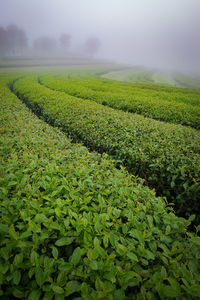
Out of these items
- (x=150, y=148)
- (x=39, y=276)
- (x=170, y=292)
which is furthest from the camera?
(x=150, y=148)

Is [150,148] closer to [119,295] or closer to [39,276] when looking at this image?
[119,295]

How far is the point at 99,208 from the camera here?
67.2 inches

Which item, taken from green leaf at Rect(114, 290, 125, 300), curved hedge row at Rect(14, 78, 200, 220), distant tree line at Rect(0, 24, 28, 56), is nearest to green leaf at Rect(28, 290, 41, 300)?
green leaf at Rect(114, 290, 125, 300)

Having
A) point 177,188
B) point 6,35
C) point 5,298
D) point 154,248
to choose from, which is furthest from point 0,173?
point 6,35

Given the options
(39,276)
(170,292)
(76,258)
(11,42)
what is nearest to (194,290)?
(170,292)

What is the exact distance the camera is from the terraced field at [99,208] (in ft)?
3.52

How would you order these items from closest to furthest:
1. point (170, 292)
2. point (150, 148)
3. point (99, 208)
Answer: point (170, 292) < point (99, 208) < point (150, 148)

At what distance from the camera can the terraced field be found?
1.07 m

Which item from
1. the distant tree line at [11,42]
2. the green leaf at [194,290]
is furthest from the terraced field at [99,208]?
the distant tree line at [11,42]

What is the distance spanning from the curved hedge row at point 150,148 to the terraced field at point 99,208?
0.09 ft

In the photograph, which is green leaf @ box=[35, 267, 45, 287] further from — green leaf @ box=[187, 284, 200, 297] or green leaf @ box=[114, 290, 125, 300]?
green leaf @ box=[187, 284, 200, 297]

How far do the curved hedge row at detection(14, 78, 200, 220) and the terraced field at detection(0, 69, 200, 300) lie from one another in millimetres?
28

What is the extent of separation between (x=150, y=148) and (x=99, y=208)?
2803 millimetres

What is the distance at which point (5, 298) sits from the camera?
3.42ft
